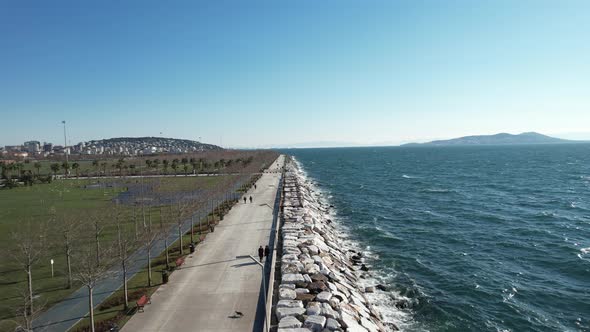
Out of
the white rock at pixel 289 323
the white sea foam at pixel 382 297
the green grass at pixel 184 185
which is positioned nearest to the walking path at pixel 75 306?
the white rock at pixel 289 323

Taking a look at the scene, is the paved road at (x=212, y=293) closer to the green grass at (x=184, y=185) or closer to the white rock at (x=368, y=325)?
the white rock at (x=368, y=325)

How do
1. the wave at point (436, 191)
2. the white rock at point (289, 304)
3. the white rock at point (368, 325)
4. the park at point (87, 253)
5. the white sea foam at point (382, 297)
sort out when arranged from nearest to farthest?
1. the white rock at point (289, 304)
2. the white rock at point (368, 325)
3. the park at point (87, 253)
4. the white sea foam at point (382, 297)
5. the wave at point (436, 191)

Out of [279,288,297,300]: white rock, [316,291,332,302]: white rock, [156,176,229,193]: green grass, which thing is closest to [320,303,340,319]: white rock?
[316,291,332,302]: white rock

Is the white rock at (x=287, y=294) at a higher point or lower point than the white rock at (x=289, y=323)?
higher

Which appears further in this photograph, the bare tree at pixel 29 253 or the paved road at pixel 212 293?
the bare tree at pixel 29 253

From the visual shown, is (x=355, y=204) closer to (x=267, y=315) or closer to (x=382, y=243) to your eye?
(x=382, y=243)

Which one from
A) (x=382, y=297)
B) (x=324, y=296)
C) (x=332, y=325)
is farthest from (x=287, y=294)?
(x=382, y=297)

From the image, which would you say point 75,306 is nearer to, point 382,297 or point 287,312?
point 287,312
